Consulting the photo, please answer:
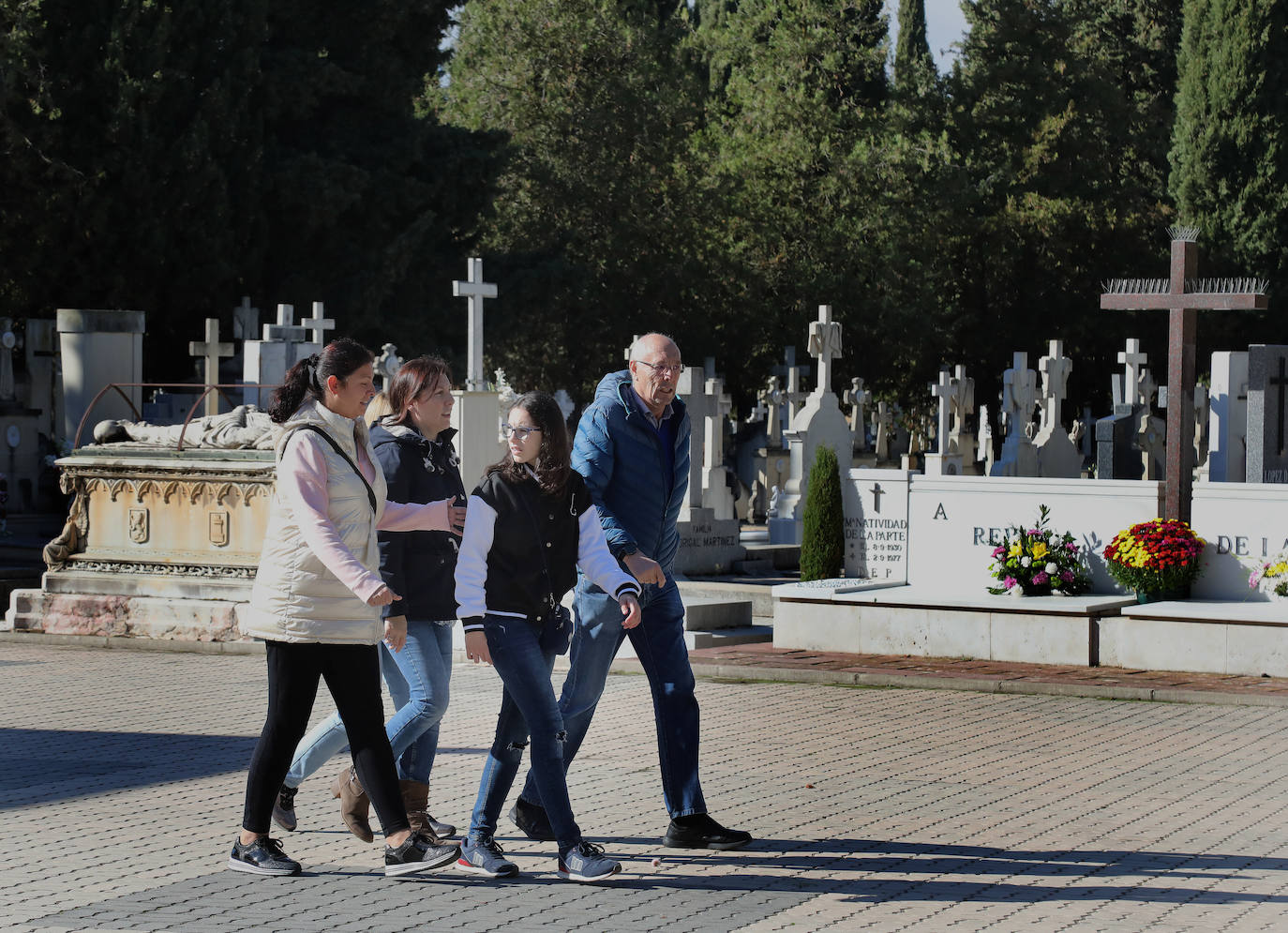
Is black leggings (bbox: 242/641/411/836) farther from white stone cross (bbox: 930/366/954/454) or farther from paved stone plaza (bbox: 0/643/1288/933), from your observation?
white stone cross (bbox: 930/366/954/454)

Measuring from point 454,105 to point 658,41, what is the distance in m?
5.73

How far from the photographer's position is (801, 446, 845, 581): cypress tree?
1495cm

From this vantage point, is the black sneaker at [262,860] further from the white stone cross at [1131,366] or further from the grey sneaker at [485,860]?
the white stone cross at [1131,366]

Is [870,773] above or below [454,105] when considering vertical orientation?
below

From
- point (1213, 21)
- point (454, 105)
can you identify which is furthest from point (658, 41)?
point (1213, 21)

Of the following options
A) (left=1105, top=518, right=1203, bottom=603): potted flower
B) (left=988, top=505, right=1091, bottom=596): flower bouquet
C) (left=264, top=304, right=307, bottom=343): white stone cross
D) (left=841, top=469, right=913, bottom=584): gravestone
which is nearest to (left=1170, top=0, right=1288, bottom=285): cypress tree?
(left=264, top=304, right=307, bottom=343): white stone cross

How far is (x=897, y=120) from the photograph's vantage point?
1806 inches

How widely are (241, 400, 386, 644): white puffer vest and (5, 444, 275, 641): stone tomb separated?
746 cm

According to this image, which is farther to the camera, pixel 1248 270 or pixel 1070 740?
pixel 1248 270

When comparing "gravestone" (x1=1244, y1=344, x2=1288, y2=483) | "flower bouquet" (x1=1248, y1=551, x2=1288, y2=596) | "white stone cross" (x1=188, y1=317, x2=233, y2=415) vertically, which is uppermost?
"white stone cross" (x1=188, y1=317, x2=233, y2=415)

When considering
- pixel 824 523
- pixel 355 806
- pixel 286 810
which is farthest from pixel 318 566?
pixel 824 523

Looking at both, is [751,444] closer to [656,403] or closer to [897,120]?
[897,120]

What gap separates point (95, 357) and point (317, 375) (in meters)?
18.9

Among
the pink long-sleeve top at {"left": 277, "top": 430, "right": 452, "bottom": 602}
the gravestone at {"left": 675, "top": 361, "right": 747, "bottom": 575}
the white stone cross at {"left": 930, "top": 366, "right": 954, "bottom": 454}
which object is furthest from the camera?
the white stone cross at {"left": 930, "top": 366, "right": 954, "bottom": 454}
